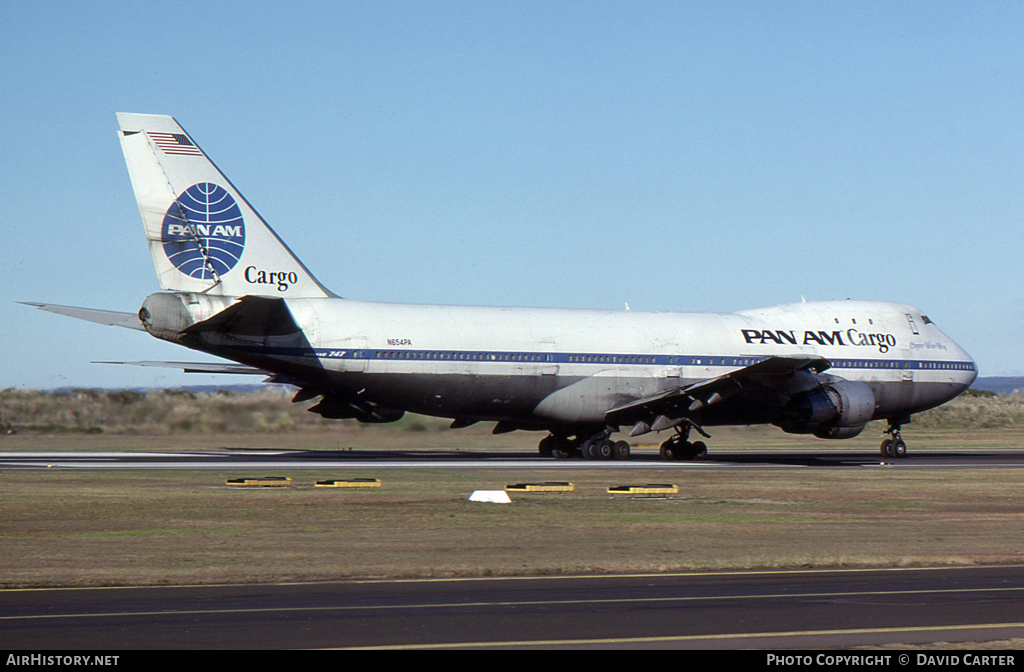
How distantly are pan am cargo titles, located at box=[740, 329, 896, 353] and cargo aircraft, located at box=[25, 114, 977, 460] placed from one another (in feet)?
0.19

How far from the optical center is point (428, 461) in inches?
1497

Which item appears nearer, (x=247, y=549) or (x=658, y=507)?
(x=247, y=549)

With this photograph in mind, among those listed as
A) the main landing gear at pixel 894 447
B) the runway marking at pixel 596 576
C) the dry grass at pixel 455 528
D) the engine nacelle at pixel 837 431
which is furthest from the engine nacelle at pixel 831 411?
the runway marking at pixel 596 576

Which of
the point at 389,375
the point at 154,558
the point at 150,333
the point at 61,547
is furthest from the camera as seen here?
the point at 389,375

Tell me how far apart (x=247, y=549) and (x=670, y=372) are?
26915mm

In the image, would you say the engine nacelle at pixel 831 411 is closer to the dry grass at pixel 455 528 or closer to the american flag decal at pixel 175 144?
the dry grass at pixel 455 528

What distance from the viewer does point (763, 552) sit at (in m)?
16.7

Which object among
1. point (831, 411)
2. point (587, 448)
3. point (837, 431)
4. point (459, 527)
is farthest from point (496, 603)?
point (837, 431)

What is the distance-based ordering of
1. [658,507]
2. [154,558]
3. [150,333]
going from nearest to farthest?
[154,558]
[658,507]
[150,333]

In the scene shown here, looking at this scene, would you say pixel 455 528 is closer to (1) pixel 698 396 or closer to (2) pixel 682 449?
(1) pixel 698 396

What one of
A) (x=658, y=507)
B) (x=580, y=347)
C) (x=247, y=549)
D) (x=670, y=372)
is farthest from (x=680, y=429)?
(x=247, y=549)

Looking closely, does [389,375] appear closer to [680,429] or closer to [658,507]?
[680,429]

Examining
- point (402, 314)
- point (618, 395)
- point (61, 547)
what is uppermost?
point (402, 314)

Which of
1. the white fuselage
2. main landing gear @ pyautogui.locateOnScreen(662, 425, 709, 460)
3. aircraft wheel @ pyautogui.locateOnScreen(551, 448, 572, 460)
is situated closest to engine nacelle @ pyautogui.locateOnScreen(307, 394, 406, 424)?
the white fuselage
